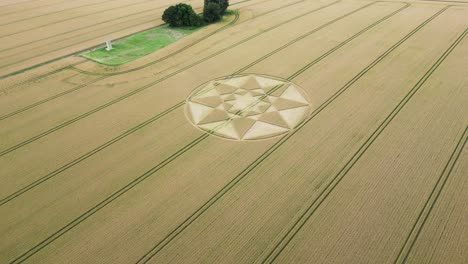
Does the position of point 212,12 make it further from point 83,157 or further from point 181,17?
point 83,157

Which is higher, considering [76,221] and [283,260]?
[76,221]

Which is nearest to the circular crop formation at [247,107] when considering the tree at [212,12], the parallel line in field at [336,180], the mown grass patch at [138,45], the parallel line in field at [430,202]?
the parallel line in field at [336,180]

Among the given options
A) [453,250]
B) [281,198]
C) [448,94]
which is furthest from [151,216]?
[448,94]

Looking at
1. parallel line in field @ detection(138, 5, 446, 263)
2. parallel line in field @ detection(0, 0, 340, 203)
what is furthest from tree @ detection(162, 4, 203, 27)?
parallel line in field @ detection(138, 5, 446, 263)

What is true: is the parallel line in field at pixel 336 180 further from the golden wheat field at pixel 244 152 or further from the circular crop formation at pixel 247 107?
the circular crop formation at pixel 247 107

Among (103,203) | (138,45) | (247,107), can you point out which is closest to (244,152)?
(247,107)

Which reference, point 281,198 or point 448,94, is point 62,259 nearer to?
point 281,198
